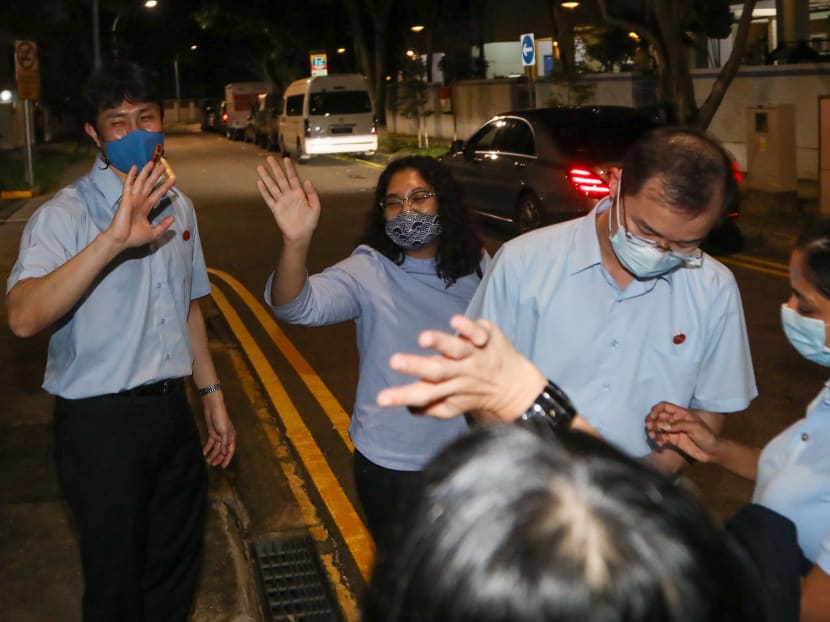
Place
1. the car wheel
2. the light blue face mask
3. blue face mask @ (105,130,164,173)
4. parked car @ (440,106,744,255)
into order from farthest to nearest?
the car wheel < parked car @ (440,106,744,255) < blue face mask @ (105,130,164,173) < the light blue face mask


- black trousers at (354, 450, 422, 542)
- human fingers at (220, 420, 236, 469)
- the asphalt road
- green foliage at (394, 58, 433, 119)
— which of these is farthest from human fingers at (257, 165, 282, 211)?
green foliage at (394, 58, 433, 119)

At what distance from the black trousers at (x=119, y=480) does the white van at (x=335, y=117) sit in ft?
98.7

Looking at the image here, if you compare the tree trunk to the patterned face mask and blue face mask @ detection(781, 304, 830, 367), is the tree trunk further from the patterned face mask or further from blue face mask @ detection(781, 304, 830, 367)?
blue face mask @ detection(781, 304, 830, 367)

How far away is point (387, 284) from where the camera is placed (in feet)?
12.0

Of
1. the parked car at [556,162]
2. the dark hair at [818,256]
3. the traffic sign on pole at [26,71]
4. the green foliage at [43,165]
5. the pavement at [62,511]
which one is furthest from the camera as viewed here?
the green foliage at [43,165]

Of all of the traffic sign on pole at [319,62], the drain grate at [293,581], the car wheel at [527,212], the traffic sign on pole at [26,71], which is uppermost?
the traffic sign on pole at [319,62]

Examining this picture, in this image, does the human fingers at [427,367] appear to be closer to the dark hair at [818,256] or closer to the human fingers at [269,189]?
the dark hair at [818,256]

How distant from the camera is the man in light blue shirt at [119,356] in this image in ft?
11.3

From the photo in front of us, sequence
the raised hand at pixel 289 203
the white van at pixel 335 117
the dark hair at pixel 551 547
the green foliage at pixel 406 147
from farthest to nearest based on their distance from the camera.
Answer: the green foliage at pixel 406 147, the white van at pixel 335 117, the raised hand at pixel 289 203, the dark hair at pixel 551 547

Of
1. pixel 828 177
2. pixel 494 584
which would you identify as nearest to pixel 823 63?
pixel 828 177

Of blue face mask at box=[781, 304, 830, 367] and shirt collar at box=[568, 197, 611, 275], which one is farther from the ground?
shirt collar at box=[568, 197, 611, 275]

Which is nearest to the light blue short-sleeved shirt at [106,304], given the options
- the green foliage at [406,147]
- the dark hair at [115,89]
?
the dark hair at [115,89]

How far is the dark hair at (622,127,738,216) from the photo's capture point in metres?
2.77

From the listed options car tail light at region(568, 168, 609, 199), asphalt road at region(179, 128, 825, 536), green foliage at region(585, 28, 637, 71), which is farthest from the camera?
green foliage at region(585, 28, 637, 71)
